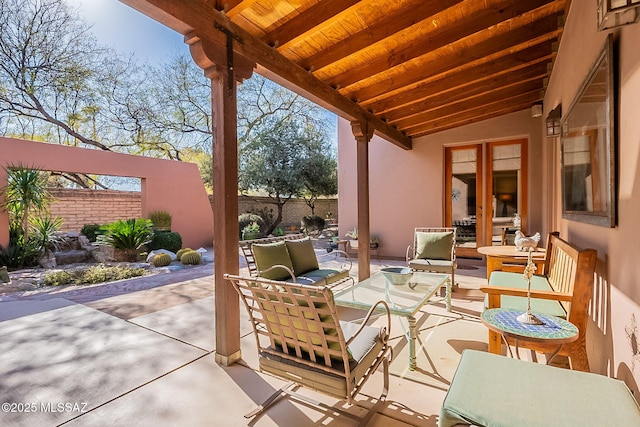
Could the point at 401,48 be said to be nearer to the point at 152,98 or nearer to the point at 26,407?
the point at 26,407

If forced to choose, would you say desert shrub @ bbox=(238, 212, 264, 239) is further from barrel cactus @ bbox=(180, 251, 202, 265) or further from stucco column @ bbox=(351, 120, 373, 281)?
stucco column @ bbox=(351, 120, 373, 281)

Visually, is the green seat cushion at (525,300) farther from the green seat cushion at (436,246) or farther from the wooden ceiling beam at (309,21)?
the wooden ceiling beam at (309,21)

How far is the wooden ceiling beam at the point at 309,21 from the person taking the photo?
2477mm

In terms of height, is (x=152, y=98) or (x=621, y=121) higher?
(x=152, y=98)

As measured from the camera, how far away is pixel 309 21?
102 inches

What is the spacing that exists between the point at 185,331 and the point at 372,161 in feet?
18.3

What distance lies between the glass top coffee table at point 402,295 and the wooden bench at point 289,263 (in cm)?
49

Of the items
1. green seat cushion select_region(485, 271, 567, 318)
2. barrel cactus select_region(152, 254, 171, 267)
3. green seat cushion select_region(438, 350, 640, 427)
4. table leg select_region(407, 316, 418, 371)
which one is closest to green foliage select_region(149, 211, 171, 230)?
barrel cactus select_region(152, 254, 171, 267)

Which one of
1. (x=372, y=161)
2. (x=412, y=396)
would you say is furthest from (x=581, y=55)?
(x=372, y=161)

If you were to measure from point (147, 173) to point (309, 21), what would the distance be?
7.52 meters

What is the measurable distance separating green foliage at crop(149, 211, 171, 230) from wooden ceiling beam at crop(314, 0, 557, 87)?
6.89 m

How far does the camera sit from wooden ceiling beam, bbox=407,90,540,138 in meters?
5.32

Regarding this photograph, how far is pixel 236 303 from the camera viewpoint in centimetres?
246

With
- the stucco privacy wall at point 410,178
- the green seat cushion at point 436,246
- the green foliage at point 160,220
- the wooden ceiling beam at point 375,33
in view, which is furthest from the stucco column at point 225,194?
the green foliage at point 160,220
